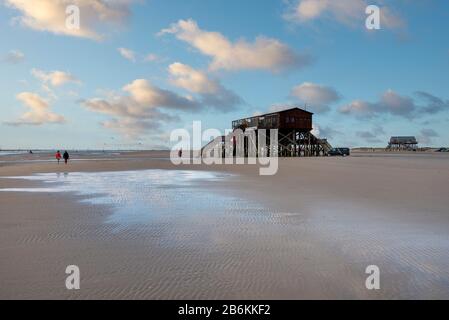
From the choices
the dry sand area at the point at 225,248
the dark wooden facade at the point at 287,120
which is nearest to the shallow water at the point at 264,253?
the dry sand area at the point at 225,248

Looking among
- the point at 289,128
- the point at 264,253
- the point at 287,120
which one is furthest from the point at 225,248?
the point at 289,128

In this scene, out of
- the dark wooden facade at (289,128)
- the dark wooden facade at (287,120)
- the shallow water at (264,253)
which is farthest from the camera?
the dark wooden facade at (289,128)

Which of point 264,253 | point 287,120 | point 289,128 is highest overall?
point 287,120

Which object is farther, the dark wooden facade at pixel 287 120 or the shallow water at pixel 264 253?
the dark wooden facade at pixel 287 120

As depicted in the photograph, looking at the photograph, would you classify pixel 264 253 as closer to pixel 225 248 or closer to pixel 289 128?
pixel 225 248

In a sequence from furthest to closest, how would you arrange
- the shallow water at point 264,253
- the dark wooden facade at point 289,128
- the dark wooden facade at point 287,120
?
the dark wooden facade at point 289,128 → the dark wooden facade at point 287,120 → the shallow water at point 264,253

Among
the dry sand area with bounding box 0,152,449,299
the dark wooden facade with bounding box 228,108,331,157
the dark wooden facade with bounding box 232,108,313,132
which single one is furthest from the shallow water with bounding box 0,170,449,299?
the dark wooden facade with bounding box 228,108,331,157

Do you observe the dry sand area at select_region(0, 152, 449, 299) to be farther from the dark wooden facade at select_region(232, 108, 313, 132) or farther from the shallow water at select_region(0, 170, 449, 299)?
the dark wooden facade at select_region(232, 108, 313, 132)

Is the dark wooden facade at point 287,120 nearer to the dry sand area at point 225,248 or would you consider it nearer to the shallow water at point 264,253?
the dry sand area at point 225,248

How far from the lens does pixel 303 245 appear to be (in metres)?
6.48

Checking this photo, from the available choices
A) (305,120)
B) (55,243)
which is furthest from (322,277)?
(305,120)

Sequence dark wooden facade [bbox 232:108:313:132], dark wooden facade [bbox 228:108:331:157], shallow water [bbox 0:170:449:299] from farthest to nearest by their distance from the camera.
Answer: dark wooden facade [bbox 228:108:331:157] → dark wooden facade [bbox 232:108:313:132] → shallow water [bbox 0:170:449:299]

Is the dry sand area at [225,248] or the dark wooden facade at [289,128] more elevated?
the dark wooden facade at [289,128]
